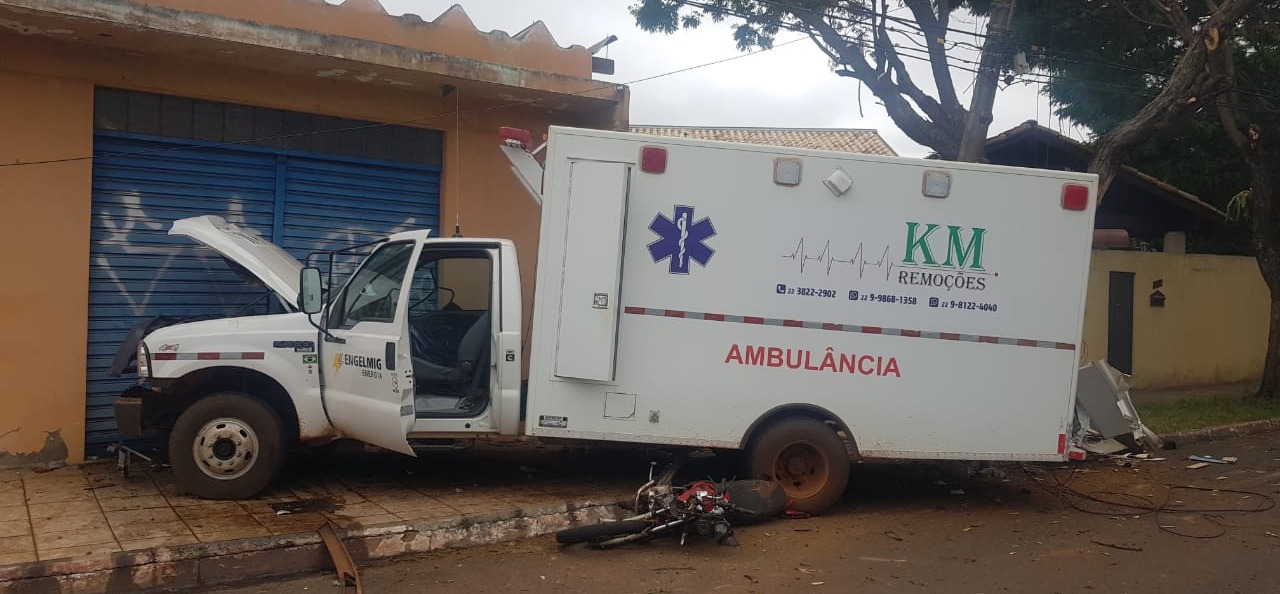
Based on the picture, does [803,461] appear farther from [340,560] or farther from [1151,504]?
[340,560]

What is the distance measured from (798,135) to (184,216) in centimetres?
2374

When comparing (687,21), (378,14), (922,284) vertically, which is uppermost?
(687,21)

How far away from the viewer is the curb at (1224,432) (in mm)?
10695

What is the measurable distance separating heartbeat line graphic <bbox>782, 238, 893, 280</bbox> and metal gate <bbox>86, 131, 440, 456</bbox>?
14.3 ft

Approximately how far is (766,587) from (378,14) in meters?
6.43

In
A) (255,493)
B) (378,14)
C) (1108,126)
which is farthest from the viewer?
(1108,126)

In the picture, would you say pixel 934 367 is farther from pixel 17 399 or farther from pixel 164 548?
pixel 17 399

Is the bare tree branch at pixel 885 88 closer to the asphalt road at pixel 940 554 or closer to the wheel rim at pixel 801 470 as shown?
the asphalt road at pixel 940 554

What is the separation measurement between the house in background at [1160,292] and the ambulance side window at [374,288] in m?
9.06

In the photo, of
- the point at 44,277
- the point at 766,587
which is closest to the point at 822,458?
the point at 766,587

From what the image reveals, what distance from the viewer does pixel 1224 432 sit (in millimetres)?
11273

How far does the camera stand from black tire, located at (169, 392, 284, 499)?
22.0 feet

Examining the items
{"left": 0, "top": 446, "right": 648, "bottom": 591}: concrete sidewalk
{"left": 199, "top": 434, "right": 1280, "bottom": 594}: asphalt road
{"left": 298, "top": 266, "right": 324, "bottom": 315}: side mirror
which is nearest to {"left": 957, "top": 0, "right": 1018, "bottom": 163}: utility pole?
{"left": 199, "top": 434, "right": 1280, "bottom": 594}: asphalt road

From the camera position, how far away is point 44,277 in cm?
786
